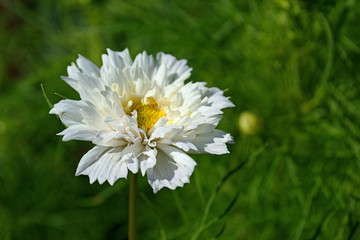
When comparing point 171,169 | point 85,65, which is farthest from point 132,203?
point 85,65

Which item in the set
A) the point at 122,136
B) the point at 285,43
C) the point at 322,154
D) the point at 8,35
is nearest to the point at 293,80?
the point at 285,43

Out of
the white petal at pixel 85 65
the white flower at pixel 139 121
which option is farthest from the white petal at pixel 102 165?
the white petal at pixel 85 65

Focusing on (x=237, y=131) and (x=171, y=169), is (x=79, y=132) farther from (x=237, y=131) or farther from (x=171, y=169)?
(x=237, y=131)

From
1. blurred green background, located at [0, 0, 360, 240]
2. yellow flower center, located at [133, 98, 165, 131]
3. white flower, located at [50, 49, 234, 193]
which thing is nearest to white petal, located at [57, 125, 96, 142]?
white flower, located at [50, 49, 234, 193]

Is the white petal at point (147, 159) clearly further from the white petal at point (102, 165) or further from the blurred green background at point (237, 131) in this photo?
the blurred green background at point (237, 131)

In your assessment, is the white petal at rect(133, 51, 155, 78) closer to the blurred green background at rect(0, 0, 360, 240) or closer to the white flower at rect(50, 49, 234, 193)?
the white flower at rect(50, 49, 234, 193)

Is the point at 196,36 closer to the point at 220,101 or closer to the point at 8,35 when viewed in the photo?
the point at 220,101

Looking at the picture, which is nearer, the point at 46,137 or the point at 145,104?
the point at 145,104
